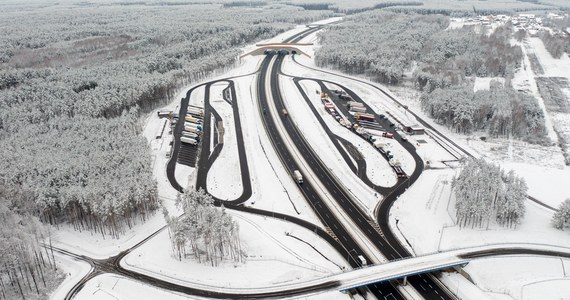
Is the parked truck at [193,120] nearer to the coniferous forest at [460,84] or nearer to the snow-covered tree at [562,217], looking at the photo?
the coniferous forest at [460,84]

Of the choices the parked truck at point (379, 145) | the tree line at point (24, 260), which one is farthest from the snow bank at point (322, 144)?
the tree line at point (24, 260)

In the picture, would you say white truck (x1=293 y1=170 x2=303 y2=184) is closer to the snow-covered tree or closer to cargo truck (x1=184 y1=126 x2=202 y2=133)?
cargo truck (x1=184 y1=126 x2=202 y2=133)

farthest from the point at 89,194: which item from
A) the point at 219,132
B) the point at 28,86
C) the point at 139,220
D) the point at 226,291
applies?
the point at 28,86

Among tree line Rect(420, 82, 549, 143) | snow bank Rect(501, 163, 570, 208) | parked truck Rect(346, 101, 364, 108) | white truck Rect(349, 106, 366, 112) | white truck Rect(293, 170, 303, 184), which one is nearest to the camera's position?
snow bank Rect(501, 163, 570, 208)

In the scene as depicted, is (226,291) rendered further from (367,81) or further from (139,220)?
(367,81)

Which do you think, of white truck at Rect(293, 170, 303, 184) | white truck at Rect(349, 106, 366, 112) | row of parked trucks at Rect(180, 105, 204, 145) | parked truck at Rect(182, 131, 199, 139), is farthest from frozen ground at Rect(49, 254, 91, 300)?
white truck at Rect(349, 106, 366, 112)

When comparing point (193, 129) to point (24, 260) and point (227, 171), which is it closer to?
point (227, 171)
